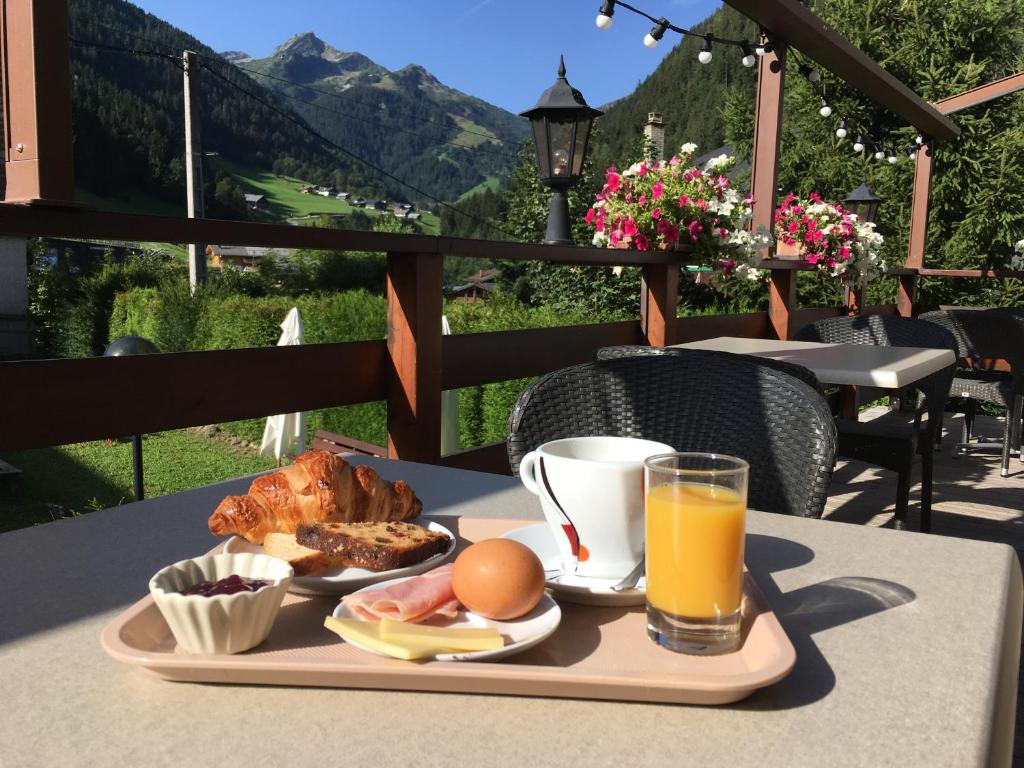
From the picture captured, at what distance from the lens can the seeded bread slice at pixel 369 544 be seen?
2.42 feet

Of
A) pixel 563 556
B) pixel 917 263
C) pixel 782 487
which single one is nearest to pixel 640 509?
pixel 563 556

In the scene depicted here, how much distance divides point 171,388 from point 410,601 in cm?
129

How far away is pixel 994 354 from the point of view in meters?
4.75

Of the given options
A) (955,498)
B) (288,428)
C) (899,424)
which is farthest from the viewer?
(288,428)

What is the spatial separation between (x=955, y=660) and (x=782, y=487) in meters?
0.81

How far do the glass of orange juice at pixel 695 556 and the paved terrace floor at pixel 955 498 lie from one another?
3.14 metres

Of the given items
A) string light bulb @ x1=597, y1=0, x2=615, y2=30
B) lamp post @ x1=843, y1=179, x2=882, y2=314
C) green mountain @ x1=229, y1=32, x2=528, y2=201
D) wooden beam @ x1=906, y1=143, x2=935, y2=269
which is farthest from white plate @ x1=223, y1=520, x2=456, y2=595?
green mountain @ x1=229, y1=32, x2=528, y2=201

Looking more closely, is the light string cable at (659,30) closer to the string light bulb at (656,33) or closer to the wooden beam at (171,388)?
the string light bulb at (656,33)

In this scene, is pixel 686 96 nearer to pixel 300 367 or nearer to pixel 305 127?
pixel 305 127

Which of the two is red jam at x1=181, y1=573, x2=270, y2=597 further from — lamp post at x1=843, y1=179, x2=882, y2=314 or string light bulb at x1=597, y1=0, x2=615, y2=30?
lamp post at x1=843, y1=179, x2=882, y2=314

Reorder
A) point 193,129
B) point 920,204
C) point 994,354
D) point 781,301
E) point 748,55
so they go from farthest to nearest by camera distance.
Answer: point 193,129, point 920,204, point 781,301, point 994,354, point 748,55

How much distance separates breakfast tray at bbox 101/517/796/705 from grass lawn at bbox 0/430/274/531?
8.58m

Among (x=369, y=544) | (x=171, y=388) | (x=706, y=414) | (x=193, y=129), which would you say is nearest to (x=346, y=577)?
→ (x=369, y=544)

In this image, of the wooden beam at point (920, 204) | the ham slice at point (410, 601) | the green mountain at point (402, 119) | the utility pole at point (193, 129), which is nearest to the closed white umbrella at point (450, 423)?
the ham slice at point (410, 601)
